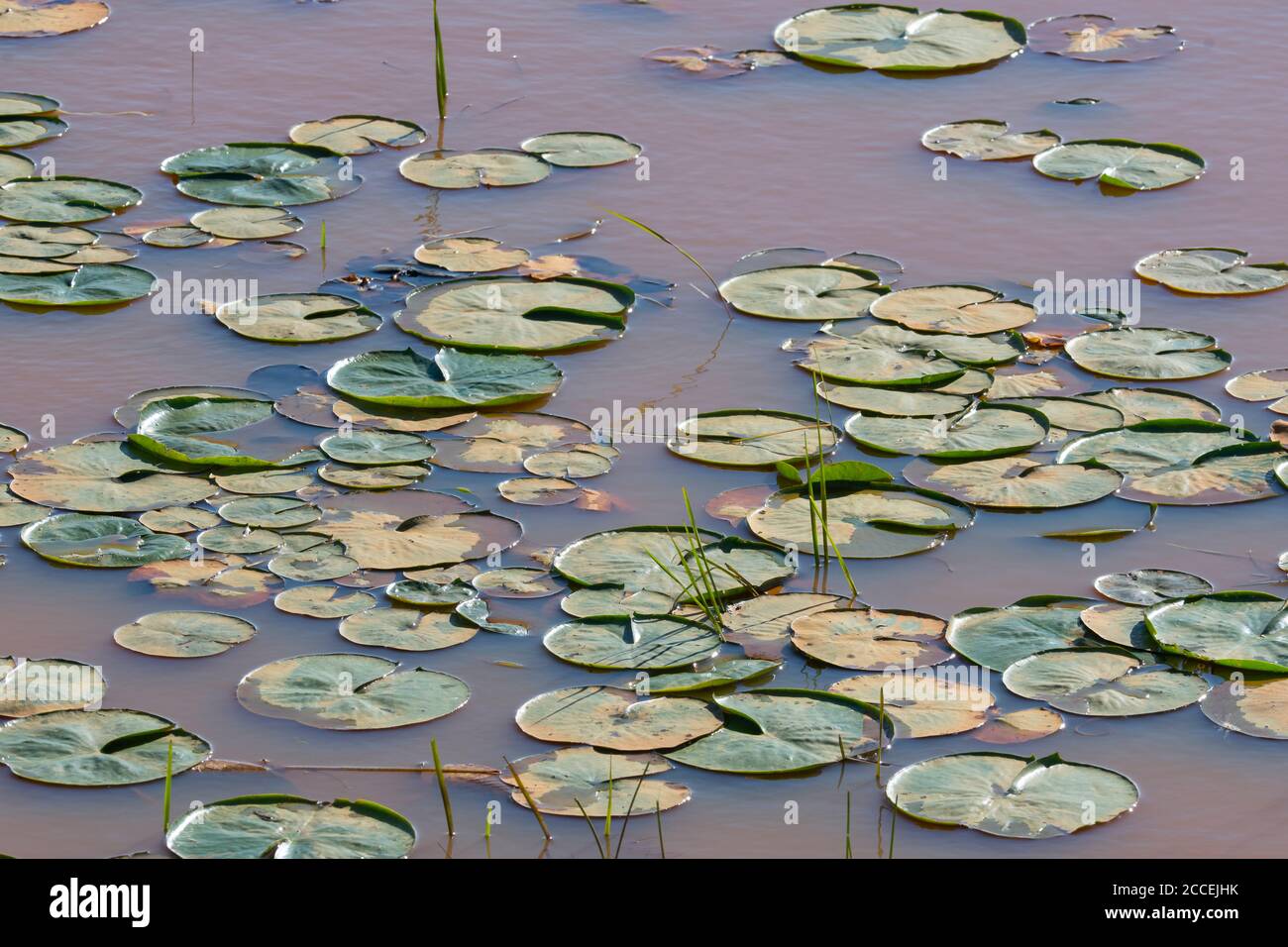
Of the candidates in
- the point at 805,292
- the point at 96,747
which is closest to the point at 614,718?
the point at 96,747

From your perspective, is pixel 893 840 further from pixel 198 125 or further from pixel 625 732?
pixel 198 125

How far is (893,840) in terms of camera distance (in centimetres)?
378

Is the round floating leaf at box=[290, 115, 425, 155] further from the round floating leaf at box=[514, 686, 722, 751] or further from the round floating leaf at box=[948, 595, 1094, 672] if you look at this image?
the round floating leaf at box=[948, 595, 1094, 672]

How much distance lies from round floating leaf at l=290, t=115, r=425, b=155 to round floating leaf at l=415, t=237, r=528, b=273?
94cm

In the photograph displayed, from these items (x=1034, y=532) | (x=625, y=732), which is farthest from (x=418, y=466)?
(x=1034, y=532)

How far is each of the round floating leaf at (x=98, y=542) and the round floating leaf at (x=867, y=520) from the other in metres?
1.59

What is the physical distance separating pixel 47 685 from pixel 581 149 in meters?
3.71

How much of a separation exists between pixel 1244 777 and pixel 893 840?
848 mm

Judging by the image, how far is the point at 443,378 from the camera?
219 inches

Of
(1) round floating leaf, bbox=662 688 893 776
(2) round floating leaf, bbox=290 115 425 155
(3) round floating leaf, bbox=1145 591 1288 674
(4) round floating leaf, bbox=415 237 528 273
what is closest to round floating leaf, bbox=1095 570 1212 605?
(3) round floating leaf, bbox=1145 591 1288 674

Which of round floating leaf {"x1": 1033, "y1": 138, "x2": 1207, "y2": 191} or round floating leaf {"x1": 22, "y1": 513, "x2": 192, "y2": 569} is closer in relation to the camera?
round floating leaf {"x1": 22, "y1": 513, "x2": 192, "y2": 569}

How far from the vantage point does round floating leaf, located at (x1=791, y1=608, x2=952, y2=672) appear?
4.32m
